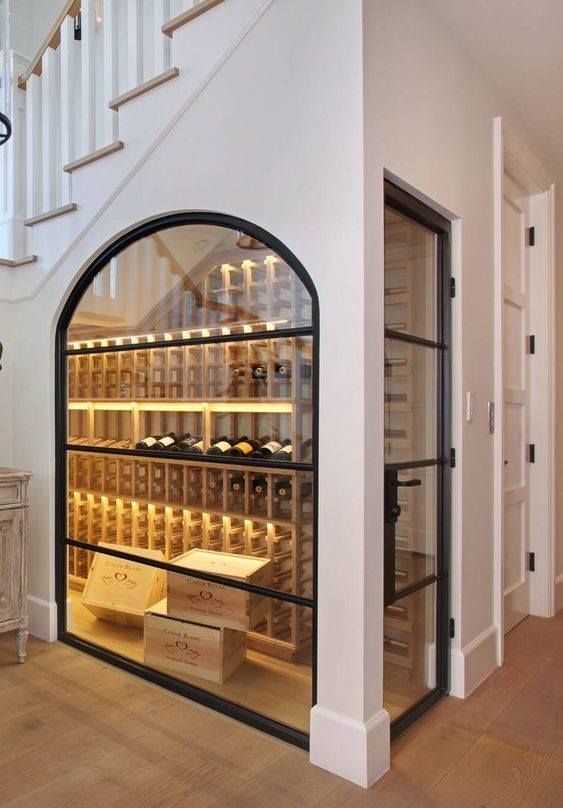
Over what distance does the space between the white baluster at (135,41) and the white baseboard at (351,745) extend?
2.81 m

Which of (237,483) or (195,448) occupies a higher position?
(195,448)

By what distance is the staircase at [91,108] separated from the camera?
2396 mm

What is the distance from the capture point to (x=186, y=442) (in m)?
2.52

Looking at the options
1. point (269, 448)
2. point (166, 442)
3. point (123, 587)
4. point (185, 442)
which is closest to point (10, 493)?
point (123, 587)

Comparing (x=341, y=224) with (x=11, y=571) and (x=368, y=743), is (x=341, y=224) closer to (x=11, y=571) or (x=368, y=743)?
(x=368, y=743)

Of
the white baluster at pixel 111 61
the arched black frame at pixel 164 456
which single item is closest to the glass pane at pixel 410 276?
the arched black frame at pixel 164 456

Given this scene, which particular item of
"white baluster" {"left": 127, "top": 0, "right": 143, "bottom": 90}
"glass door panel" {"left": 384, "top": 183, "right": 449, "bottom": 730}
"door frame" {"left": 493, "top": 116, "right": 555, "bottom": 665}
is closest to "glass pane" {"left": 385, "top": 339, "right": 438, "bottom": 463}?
"glass door panel" {"left": 384, "top": 183, "right": 449, "bottom": 730}

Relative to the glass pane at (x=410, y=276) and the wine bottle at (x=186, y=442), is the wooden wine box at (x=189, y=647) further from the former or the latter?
the glass pane at (x=410, y=276)

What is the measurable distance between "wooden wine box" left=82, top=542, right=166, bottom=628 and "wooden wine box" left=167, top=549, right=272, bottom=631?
0.12 m

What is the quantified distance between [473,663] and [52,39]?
3765mm

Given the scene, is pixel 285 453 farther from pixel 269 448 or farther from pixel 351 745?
pixel 351 745

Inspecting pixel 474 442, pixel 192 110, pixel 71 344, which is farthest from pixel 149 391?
pixel 474 442

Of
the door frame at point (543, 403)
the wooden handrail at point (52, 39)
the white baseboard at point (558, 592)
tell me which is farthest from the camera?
the white baseboard at point (558, 592)

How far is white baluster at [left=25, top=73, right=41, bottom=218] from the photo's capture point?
10.9ft
